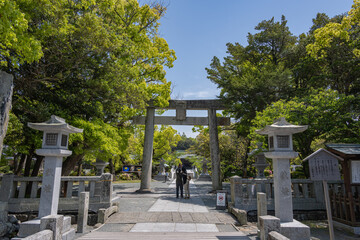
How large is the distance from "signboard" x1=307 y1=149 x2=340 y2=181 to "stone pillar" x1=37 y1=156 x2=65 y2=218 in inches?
243

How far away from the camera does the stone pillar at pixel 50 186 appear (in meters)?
5.39

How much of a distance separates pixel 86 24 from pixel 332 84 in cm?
1371

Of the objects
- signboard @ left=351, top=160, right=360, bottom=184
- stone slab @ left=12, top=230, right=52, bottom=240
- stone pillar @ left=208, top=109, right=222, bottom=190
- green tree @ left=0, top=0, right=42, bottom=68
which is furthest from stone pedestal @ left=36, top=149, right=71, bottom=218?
stone pillar @ left=208, top=109, right=222, bottom=190

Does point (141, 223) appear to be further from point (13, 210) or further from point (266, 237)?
point (13, 210)

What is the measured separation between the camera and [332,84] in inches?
508

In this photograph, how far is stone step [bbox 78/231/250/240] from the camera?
4.90m

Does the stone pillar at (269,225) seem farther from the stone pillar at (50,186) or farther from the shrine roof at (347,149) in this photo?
the stone pillar at (50,186)

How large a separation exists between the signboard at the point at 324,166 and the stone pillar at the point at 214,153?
9387 mm

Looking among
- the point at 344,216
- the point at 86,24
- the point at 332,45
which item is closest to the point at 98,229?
the point at 86,24

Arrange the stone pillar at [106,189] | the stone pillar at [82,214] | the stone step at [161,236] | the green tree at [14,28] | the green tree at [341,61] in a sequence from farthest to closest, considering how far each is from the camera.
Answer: the green tree at [341,61] < the stone pillar at [106,189] < the stone pillar at [82,214] < the stone step at [161,236] < the green tree at [14,28]

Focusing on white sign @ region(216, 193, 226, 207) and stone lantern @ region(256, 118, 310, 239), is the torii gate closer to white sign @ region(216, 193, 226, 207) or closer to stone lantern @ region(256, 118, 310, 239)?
white sign @ region(216, 193, 226, 207)

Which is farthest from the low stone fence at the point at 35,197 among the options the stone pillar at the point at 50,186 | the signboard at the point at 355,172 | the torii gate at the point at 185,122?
the signboard at the point at 355,172

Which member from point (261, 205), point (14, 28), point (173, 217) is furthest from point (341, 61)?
point (14, 28)

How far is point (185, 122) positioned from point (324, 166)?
11.3 m
